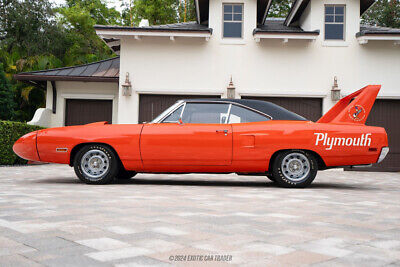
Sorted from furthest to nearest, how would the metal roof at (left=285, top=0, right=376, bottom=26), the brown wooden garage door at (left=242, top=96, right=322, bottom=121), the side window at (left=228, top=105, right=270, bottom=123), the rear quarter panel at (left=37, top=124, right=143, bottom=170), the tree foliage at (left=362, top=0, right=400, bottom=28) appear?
the tree foliage at (left=362, top=0, right=400, bottom=28) < the metal roof at (left=285, top=0, right=376, bottom=26) < the brown wooden garage door at (left=242, top=96, right=322, bottom=121) < the side window at (left=228, top=105, right=270, bottom=123) < the rear quarter panel at (left=37, top=124, right=143, bottom=170)

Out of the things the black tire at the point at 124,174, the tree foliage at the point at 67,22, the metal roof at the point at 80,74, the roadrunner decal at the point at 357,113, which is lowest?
the black tire at the point at 124,174

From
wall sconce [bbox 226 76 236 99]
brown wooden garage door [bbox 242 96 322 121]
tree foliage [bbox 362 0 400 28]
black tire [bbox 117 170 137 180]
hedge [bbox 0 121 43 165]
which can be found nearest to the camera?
black tire [bbox 117 170 137 180]

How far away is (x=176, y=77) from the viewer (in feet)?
44.5

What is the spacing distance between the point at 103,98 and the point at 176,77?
10.2ft

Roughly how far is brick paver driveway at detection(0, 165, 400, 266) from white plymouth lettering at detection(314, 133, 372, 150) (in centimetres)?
130

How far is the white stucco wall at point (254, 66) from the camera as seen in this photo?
531 inches

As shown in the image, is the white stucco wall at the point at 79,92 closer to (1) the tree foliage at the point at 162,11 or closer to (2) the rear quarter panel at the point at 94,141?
(2) the rear quarter panel at the point at 94,141

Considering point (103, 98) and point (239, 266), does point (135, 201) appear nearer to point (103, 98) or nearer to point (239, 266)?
point (239, 266)

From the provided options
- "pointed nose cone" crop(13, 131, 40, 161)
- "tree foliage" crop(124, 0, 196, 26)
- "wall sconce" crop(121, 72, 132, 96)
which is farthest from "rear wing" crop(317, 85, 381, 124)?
"tree foliage" crop(124, 0, 196, 26)

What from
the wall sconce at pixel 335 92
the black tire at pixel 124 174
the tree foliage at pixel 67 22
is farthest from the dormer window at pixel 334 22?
the tree foliage at pixel 67 22

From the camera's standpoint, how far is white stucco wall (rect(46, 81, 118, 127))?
48.5 feet

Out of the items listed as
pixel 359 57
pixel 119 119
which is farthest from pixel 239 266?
pixel 359 57

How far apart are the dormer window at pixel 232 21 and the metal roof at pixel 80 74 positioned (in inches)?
167

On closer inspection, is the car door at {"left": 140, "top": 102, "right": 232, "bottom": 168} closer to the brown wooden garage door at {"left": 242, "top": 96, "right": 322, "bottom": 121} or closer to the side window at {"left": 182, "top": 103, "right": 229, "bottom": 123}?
the side window at {"left": 182, "top": 103, "right": 229, "bottom": 123}
